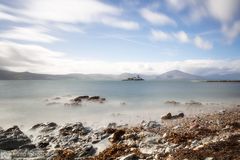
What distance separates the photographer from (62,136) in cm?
2183

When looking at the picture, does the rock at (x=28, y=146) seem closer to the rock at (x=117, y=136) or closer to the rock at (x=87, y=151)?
the rock at (x=87, y=151)

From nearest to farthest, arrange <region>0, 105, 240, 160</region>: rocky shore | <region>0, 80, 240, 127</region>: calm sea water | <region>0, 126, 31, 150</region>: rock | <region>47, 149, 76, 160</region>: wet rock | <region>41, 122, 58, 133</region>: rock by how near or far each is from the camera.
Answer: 1. <region>0, 105, 240, 160</region>: rocky shore
2. <region>47, 149, 76, 160</region>: wet rock
3. <region>0, 126, 31, 150</region>: rock
4. <region>41, 122, 58, 133</region>: rock
5. <region>0, 80, 240, 127</region>: calm sea water

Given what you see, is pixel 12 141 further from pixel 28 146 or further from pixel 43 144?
pixel 43 144

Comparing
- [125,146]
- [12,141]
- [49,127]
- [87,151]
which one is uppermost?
[125,146]

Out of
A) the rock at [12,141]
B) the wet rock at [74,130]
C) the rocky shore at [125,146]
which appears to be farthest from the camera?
the wet rock at [74,130]

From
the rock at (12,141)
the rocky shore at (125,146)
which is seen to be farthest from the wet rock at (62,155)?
the rock at (12,141)

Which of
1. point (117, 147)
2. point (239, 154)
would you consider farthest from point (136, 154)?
point (239, 154)

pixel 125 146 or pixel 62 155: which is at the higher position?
pixel 125 146

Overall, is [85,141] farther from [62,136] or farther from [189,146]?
[189,146]

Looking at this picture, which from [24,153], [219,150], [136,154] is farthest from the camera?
[24,153]

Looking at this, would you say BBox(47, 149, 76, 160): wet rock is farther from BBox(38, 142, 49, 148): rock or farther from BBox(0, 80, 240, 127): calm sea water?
BBox(0, 80, 240, 127): calm sea water

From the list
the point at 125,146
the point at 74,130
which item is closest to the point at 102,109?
the point at 74,130

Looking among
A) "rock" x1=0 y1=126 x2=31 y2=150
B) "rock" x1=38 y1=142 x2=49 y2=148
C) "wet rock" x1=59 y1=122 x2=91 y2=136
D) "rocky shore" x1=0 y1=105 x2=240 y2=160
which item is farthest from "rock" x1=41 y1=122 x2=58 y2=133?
"rock" x1=38 y1=142 x2=49 y2=148

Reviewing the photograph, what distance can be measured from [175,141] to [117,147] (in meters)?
3.71
